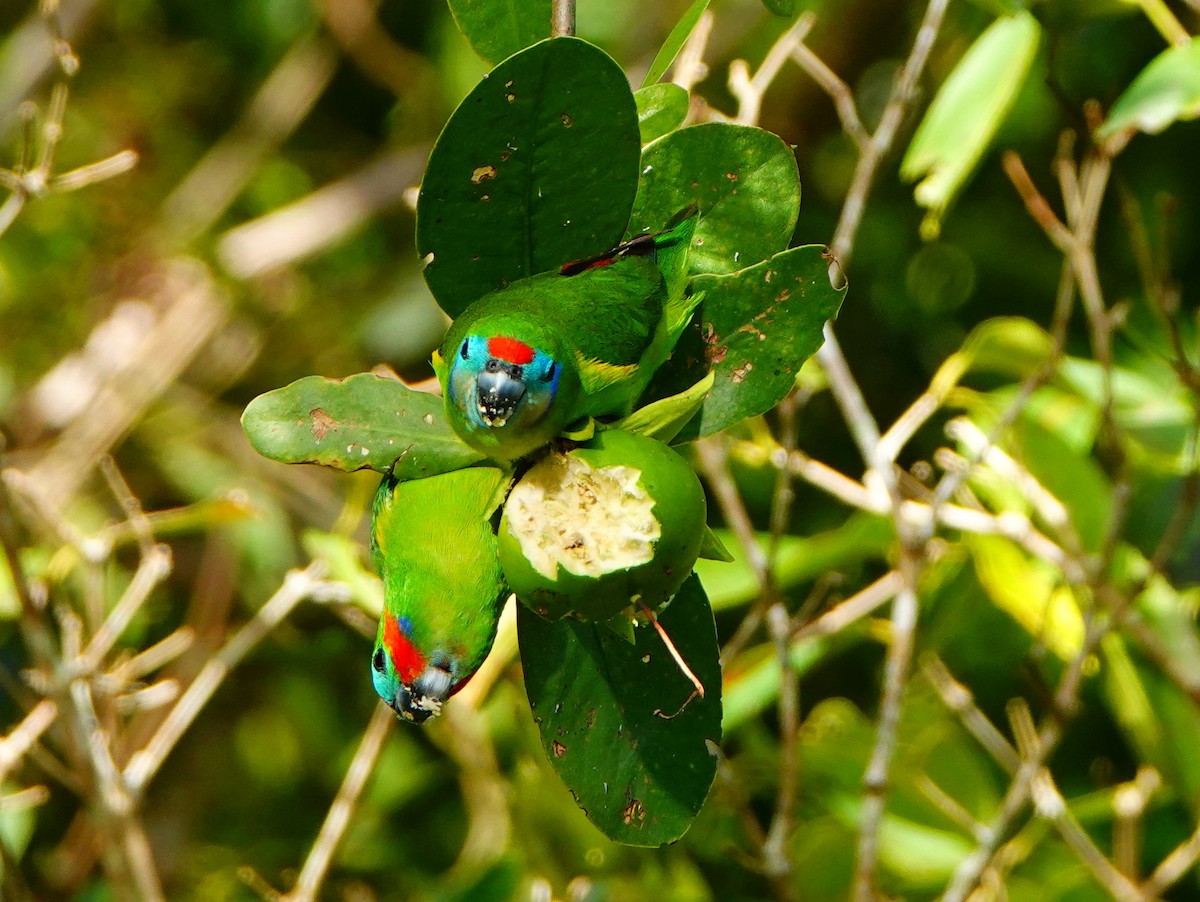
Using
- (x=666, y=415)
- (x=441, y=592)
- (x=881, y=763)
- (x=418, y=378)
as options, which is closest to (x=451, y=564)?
(x=441, y=592)

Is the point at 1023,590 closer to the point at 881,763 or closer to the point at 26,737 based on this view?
the point at 881,763

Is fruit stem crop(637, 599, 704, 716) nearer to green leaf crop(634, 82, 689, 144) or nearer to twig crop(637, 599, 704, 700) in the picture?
twig crop(637, 599, 704, 700)

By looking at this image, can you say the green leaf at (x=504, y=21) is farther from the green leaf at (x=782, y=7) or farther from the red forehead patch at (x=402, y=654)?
the red forehead patch at (x=402, y=654)

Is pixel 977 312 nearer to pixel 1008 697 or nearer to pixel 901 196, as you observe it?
pixel 901 196

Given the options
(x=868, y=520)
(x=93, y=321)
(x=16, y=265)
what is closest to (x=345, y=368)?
(x=93, y=321)

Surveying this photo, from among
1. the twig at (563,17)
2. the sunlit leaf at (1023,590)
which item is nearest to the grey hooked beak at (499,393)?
the twig at (563,17)

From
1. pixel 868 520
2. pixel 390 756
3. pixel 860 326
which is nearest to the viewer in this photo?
pixel 868 520

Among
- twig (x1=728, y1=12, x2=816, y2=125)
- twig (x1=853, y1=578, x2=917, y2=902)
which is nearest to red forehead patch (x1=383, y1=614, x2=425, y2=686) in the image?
twig (x1=853, y1=578, x2=917, y2=902)
